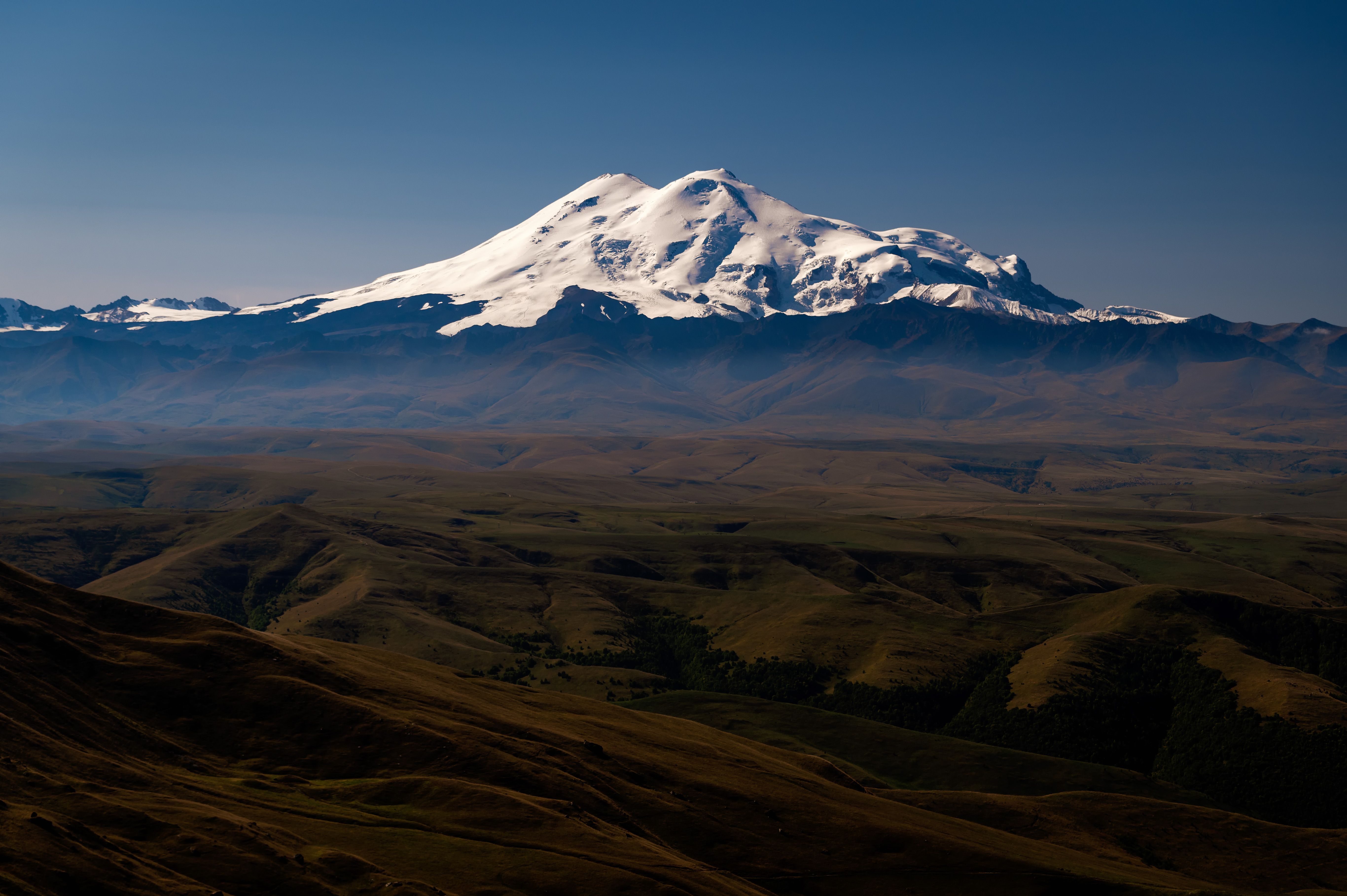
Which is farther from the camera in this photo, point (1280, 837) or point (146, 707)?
point (1280, 837)

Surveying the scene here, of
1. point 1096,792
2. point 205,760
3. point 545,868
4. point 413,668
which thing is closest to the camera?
point 545,868

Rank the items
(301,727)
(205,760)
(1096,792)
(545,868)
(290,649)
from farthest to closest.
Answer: (1096,792) → (290,649) → (301,727) → (205,760) → (545,868)

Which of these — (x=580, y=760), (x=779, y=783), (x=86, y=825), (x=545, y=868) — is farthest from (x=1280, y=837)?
(x=86, y=825)

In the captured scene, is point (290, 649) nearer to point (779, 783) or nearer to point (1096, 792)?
point (779, 783)

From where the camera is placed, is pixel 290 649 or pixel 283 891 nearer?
pixel 283 891

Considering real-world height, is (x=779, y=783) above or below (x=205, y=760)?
below

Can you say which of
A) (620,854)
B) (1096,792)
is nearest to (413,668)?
(620,854)

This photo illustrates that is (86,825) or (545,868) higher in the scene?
(86,825)

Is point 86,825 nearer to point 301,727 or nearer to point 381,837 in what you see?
point 381,837

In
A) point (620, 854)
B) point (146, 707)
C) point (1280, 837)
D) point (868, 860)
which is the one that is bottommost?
point (1280, 837)
